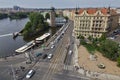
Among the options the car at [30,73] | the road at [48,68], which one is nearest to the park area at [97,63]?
the road at [48,68]

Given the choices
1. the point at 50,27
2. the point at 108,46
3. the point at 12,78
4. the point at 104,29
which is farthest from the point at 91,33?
the point at 50,27

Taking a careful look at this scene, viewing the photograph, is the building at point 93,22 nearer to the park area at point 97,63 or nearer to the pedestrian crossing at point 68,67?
the park area at point 97,63

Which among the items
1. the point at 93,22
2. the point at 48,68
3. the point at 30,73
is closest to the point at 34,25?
the point at 93,22

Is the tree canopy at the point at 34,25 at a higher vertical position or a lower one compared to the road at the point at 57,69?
higher

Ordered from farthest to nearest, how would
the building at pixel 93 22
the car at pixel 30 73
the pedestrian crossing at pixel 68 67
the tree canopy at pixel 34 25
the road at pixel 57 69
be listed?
the tree canopy at pixel 34 25, the building at pixel 93 22, the pedestrian crossing at pixel 68 67, the road at pixel 57 69, the car at pixel 30 73

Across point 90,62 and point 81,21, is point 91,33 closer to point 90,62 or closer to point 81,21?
point 81,21

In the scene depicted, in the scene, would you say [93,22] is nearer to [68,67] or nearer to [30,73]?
[68,67]

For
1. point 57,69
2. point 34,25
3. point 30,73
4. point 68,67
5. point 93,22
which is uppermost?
point 93,22
